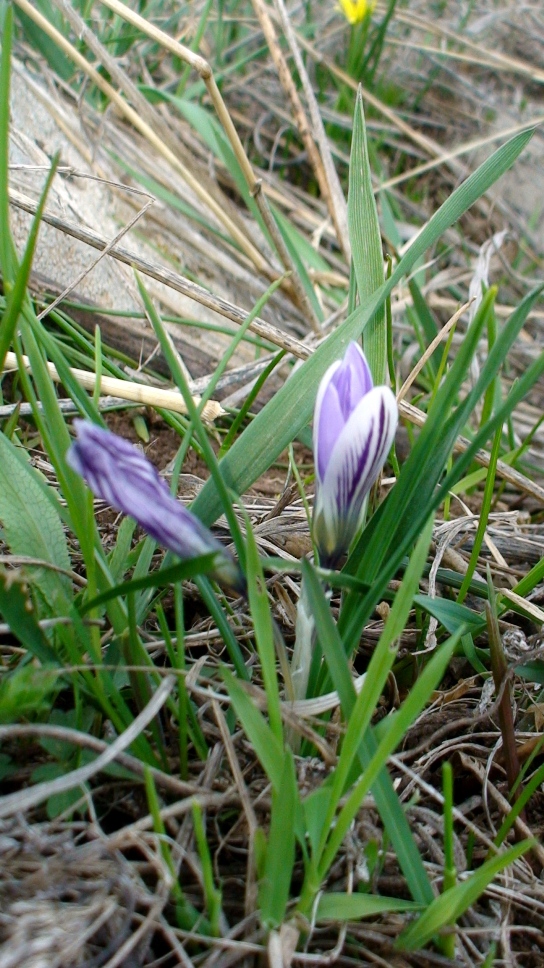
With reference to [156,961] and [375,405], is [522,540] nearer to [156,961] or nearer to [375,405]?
[375,405]

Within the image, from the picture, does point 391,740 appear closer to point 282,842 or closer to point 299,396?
point 282,842

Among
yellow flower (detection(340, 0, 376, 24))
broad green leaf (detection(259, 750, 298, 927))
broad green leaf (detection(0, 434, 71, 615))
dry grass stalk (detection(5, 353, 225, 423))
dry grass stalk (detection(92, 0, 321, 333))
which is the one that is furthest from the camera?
yellow flower (detection(340, 0, 376, 24))

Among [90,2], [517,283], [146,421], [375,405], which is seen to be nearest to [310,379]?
[375,405]

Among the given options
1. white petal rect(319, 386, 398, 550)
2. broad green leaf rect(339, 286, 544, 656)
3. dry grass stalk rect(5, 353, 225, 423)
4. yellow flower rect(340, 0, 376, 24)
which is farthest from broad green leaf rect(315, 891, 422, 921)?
yellow flower rect(340, 0, 376, 24)

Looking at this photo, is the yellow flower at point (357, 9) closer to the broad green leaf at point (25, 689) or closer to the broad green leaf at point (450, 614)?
the broad green leaf at point (450, 614)

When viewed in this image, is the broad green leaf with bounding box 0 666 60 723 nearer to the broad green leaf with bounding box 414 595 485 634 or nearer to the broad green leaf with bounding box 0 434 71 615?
the broad green leaf with bounding box 0 434 71 615

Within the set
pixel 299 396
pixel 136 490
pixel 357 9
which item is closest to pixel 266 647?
pixel 136 490

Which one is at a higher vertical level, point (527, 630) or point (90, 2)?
point (90, 2)
